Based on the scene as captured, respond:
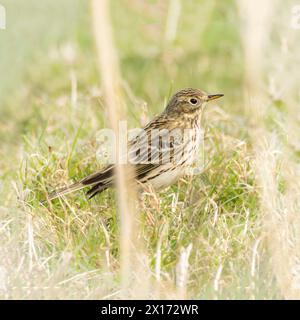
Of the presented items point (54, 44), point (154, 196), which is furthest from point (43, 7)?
point (154, 196)

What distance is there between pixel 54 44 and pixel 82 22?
3.32 feet

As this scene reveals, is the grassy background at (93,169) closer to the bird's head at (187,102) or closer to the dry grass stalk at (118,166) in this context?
the dry grass stalk at (118,166)

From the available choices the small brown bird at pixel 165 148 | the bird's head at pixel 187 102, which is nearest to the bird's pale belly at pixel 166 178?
the small brown bird at pixel 165 148

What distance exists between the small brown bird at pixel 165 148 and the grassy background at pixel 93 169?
13 cm

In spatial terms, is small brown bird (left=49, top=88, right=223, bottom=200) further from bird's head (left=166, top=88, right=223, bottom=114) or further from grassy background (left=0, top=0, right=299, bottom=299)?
grassy background (left=0, top=0, right=299, bottom=299)

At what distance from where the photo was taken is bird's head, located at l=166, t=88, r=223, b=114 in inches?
272

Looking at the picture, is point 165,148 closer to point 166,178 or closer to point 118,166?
point 166,178

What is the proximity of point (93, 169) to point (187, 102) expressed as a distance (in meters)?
0.84

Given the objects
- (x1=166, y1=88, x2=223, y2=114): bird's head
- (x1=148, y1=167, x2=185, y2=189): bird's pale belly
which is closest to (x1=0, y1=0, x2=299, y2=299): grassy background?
(x1=148, y1=167, x2=185, y2=189): bird's pale belly

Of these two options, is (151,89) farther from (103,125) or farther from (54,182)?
(54,182)

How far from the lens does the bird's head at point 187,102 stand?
272 inches

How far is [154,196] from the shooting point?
594 cm

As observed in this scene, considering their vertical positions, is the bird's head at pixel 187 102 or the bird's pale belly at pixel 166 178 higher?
the bird's head at pixel 187 102

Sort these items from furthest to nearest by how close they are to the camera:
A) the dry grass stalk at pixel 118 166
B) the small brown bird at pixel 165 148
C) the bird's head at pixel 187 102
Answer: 1. the bird's head at pixel 187 102
2. the small brown bird at pixel 165 148
3. the dry grass stalk at pixel 118 166
